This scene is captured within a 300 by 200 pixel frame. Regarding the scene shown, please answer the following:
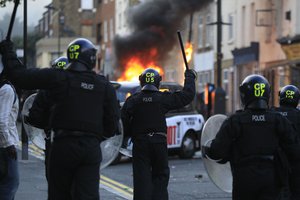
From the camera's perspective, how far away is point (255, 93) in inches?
272

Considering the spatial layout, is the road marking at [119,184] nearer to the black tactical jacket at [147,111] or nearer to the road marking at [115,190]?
the road marking at [115,190]

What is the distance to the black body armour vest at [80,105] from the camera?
6.76 metres

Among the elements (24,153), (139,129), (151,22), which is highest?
(151,22)

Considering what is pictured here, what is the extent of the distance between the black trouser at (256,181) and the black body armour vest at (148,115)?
313 centimetres

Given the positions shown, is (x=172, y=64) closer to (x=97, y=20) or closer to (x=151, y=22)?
(x=151, y=22)

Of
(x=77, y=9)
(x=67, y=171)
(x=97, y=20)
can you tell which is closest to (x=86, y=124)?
(x=67, y=171)

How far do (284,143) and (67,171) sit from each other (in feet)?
5.91

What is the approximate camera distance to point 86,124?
22.2 feet

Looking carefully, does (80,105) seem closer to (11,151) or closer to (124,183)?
(11,151)

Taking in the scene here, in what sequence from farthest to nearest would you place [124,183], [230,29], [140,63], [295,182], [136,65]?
[230,29] → [140,63] → [136,65] → [124,183] → [295,182]

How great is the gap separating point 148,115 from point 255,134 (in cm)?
325

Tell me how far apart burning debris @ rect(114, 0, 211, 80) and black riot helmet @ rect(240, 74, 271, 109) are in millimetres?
29843

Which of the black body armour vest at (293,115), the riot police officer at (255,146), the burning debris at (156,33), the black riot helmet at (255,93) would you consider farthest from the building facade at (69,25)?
the riot police officer at (255,146)

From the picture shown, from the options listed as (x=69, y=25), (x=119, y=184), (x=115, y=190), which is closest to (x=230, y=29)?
(x=119, y=184)
